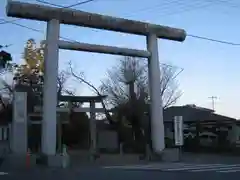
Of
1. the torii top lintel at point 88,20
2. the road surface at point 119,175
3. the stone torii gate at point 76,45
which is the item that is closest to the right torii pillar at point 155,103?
the stone torii gate at point 76,45

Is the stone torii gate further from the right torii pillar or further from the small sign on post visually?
the small sign on post

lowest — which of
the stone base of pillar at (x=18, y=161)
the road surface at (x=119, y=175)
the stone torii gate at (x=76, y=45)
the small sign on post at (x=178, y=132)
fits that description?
the road surface at (x=119, y=175)

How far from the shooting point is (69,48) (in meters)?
27.8

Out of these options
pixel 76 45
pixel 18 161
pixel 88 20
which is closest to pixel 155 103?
pixel 76 45

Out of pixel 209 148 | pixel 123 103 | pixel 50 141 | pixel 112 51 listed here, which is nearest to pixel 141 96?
pixel 123 103

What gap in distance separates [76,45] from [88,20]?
5.73ft

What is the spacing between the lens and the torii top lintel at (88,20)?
83.0 ft

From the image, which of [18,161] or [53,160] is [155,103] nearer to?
[53,160]

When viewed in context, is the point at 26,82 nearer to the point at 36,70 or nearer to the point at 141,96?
the point at 36,70

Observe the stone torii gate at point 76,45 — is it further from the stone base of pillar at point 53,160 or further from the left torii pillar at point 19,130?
the left torii pillar at point 19,130

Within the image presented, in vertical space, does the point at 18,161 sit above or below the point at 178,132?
below

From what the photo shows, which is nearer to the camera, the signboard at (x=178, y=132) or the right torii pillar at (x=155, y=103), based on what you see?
the signboard at (x=178, y=132)

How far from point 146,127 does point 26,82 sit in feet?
48.2

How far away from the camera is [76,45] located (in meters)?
27.8
